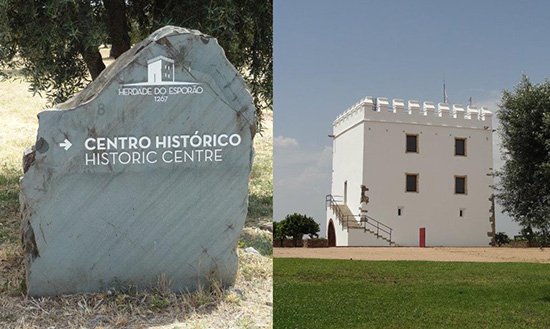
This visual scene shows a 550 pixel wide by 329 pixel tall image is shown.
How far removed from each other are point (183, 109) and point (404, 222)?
993cm

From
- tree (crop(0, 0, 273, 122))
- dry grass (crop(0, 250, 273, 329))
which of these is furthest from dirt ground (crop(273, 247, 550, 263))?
dry grass (crop(0, 250, 273, 329))

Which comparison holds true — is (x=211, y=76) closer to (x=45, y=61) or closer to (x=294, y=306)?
(x=45, y=61)

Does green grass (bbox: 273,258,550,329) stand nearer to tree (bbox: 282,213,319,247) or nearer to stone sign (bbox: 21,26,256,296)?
tree (bbox: 282,213,319,247)

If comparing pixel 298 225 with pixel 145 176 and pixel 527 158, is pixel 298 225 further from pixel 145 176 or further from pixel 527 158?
pixel 145 176

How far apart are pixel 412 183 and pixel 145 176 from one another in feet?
38.2

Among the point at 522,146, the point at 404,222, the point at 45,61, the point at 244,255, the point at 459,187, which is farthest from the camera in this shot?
the point at 459,187

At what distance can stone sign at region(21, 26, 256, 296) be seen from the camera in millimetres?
5152

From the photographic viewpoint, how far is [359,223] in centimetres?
1347

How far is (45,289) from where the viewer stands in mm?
5184

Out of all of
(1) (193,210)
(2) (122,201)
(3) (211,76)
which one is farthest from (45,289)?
(3) (211,76)

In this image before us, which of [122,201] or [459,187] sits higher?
[459,187]

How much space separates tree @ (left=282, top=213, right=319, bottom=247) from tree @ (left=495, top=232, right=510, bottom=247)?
23.8ft

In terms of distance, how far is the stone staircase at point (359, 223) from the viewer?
12.8m

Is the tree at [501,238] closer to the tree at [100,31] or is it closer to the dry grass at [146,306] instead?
the tree at [100,31]
